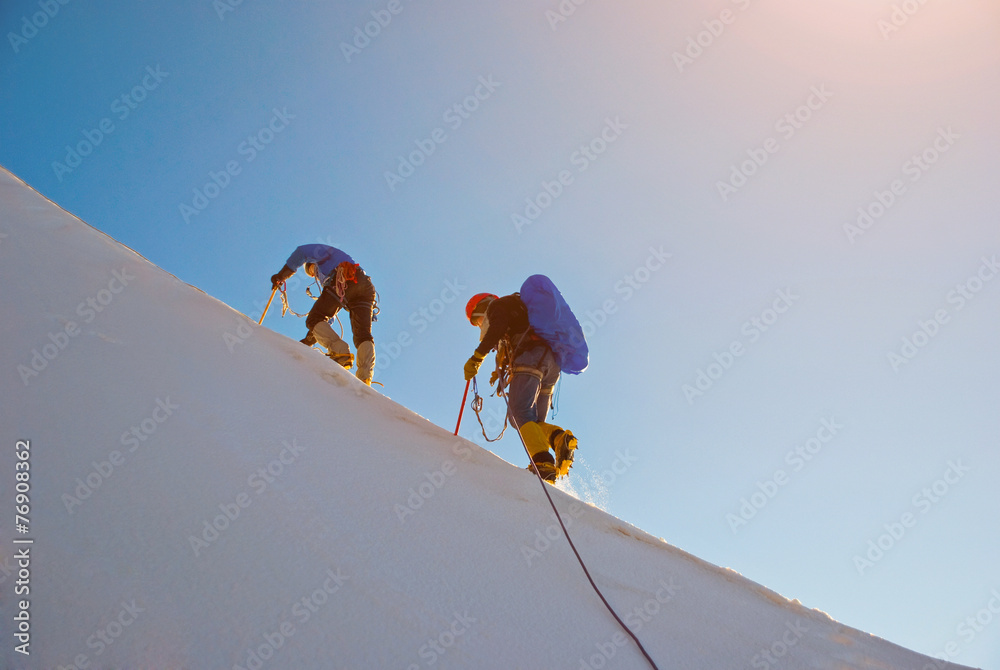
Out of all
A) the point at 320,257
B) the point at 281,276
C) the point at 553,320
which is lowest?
the point at 281,276

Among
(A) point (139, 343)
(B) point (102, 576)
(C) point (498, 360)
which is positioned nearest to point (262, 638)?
(B) point (102, 576)

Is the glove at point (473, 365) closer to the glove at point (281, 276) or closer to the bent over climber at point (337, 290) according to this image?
the bent over climber at point (337, 290)

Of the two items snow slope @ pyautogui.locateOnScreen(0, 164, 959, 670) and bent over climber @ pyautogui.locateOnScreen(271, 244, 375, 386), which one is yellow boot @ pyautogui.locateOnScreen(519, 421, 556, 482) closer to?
snow slope @ pyautogui.locateOnScreen(0, 164, 959, 670)

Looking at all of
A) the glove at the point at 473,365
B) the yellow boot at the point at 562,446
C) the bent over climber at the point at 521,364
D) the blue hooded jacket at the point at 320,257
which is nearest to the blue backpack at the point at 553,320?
the bent over climber at the point at 521,364

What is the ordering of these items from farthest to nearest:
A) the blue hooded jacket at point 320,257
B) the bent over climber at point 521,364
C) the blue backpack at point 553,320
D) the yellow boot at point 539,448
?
1. the blue hooded jacket at point 320,257
2. the blue backpack at point 553,320
3. the bent over climber at point 521,364
4. the yellow boot at point 539,448

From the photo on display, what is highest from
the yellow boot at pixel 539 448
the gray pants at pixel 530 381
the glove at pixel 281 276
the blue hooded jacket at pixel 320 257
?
the gray pants at pixel 530 381

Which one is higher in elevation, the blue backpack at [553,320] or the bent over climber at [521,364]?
the blue backpack at [553,320]

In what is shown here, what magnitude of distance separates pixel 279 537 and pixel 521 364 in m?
2.35

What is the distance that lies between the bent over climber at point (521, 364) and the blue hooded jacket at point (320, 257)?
1849 mm

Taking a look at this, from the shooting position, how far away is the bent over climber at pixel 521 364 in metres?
3.65

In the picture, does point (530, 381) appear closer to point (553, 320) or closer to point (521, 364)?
point (521, 364)

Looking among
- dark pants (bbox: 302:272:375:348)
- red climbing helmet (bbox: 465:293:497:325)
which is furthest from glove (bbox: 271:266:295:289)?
red climbing helmet (bbox: 465:293:497:325)

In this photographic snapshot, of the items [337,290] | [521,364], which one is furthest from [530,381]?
[337,290]

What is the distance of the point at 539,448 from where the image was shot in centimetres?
A: 334
